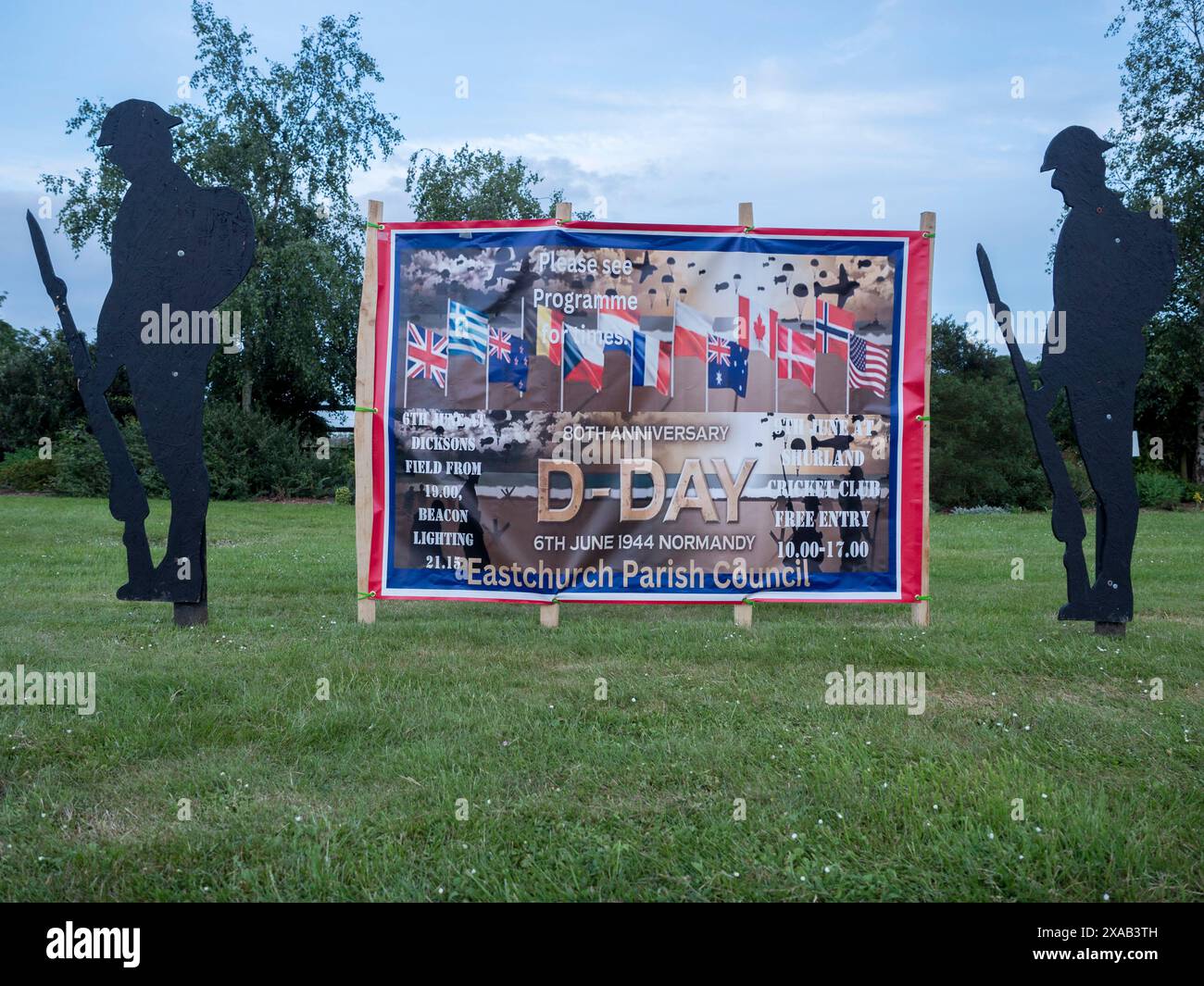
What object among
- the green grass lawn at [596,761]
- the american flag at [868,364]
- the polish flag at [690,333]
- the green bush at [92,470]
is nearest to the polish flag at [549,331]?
the polish flag at [690,333]

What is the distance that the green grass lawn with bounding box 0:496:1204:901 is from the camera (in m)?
3.27

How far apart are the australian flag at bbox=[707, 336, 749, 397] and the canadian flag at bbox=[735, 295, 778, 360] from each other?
0.08 meters

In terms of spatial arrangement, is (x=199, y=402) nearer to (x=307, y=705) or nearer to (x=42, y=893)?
(x=307, y=705)

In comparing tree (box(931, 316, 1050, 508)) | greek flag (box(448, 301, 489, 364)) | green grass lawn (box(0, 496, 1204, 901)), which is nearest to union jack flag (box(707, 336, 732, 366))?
greek flag (box(448, 301, 489, 364))

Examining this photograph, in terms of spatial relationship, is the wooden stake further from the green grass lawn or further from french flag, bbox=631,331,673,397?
french flag, bbox=631,331,673,397

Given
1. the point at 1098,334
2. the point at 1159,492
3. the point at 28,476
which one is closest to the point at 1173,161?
the point at 1159,492

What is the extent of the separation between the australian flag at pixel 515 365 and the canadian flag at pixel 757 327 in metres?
1.68

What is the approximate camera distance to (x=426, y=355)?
7.63 meters

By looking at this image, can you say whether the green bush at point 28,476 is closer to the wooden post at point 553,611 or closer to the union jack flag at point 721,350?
the wooden post at point 553,611

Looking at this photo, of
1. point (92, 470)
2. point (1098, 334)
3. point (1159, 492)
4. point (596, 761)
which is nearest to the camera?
point (596, 761)

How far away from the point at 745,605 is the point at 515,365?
2592 millimetres

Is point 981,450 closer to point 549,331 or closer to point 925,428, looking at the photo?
point 925,428

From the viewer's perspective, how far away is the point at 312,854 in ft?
11.0

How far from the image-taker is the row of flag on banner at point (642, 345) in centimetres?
754
